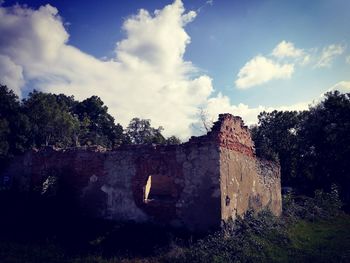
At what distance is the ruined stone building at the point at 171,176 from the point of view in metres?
8.85

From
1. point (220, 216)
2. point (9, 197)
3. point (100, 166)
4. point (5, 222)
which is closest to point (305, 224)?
point (220, 216)

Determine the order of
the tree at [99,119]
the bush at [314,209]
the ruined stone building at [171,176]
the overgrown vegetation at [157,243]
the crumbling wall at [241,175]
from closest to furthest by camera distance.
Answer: the overgrown vegetation at [157,243], the ruined stone building at [171,176], the crumbling wall at [241,175], the bush at [314,209], the tree at [99,119]

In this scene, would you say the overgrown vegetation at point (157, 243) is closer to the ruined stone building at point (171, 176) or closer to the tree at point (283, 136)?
the ruined stone building at point (171, 176)

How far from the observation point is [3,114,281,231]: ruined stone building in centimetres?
885

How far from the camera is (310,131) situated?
28.4m

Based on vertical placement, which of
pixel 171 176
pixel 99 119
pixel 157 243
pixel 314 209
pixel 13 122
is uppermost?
pixel 99 119

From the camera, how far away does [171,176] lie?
946cm

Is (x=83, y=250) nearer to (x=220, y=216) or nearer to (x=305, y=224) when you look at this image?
(x=220, y=216)

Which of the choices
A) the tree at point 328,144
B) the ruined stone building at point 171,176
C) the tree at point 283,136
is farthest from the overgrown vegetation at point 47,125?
the tree at point 328,144

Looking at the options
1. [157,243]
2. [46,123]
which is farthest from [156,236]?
[46,123]

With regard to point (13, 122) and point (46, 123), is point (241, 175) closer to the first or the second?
point (13, 122)

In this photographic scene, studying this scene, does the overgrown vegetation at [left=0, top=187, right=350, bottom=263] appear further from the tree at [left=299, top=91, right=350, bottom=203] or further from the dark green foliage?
the tree at [left=299, top=91, right=350, bottom=203]

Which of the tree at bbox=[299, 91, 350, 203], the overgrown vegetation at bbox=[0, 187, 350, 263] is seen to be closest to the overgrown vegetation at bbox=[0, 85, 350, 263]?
the overgrown vegetation at bbox=[0, 187, 350, 263]

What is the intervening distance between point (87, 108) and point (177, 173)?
118 feet
